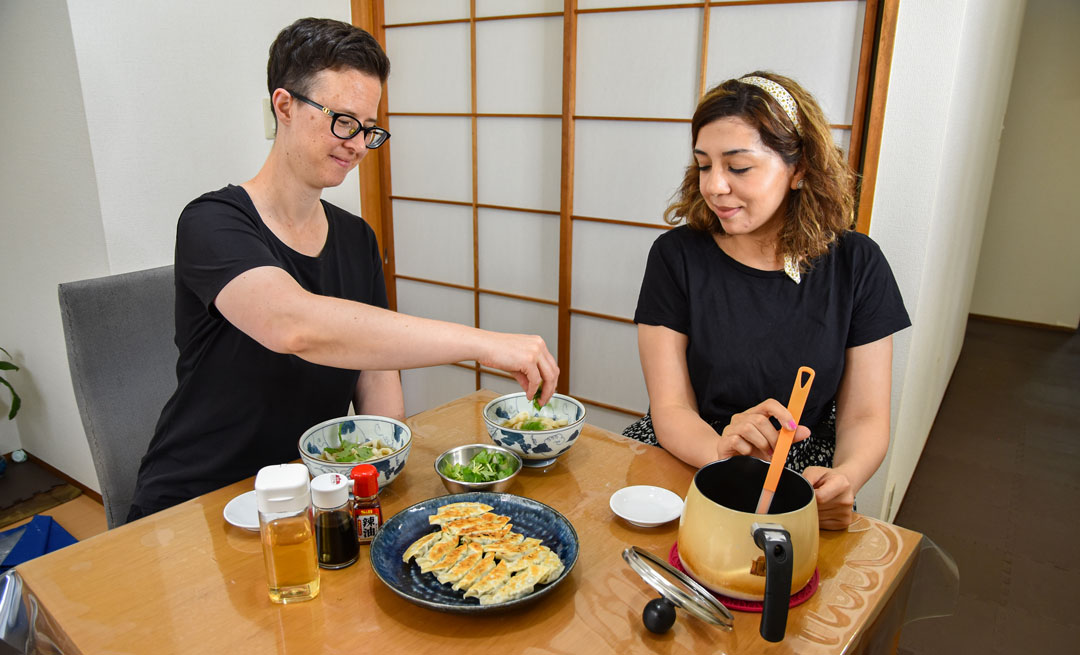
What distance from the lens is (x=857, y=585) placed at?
36.4 inches

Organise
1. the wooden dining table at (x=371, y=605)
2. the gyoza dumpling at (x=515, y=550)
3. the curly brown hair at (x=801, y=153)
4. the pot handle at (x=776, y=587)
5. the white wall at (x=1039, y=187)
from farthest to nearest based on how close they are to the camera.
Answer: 1. the white wall at (x=1039, y=187)
2. the curly brown hair at (x=801, y=153)
3. the gyoza dumpling at (x=515, y=550)
4. the wooden dining table at (x=371, y=605)
5. the pot handle at (x=776, y=587)

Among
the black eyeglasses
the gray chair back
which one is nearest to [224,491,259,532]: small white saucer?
the gray chair back

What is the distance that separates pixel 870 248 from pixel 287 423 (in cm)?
123

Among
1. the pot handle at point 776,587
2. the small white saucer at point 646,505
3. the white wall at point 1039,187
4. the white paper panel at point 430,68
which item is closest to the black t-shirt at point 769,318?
the small white saucer at point 646,505

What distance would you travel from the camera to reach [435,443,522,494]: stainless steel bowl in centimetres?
109

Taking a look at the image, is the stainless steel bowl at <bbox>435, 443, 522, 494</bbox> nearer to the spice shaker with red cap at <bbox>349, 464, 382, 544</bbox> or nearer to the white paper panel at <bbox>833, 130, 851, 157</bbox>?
the spice shaker with red cap at <bbox>349, 464, 382, 544</bbox>

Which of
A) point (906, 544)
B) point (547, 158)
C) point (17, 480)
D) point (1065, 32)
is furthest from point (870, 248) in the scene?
point (1065, 32)

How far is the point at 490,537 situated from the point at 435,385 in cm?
246

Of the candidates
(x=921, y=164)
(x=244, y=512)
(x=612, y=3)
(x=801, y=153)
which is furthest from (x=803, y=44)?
(x=244, y=512)

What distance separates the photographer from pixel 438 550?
92cm

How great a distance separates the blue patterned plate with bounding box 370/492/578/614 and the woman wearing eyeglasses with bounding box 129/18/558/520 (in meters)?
0.19

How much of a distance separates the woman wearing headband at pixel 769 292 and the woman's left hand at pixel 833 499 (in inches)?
10.4

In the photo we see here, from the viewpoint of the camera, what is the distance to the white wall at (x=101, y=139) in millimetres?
2119

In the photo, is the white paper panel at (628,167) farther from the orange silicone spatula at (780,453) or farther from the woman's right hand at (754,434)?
the orange silicone spatula at (780,453)
